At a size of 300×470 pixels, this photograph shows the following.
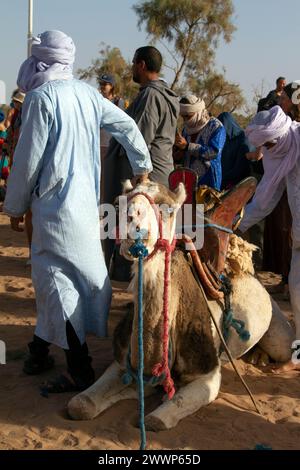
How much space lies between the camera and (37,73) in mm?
4270

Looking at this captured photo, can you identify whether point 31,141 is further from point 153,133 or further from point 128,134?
point 153,133

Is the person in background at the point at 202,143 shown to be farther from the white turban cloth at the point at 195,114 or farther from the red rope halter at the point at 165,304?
the red rope halter at the point at 165,304

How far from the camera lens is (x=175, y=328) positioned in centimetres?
408

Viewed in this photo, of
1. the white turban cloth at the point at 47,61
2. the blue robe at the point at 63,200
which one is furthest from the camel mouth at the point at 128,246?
the white turban cloth at the point at 47,61

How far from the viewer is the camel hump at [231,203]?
467 centimetres

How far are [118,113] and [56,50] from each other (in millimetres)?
577

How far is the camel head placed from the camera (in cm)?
340

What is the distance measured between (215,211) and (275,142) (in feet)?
2.39

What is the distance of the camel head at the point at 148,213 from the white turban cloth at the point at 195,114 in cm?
324

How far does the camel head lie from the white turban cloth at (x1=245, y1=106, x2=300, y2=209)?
4.50ft

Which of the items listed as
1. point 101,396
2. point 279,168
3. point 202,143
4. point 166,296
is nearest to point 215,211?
point 279,168

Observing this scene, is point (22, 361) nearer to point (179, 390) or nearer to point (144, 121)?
point (179, 390)

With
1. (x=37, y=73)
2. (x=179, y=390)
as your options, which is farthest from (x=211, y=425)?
(x=37, y=73)

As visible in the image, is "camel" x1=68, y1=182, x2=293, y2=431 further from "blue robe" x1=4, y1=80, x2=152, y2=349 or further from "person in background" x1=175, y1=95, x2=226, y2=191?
"person in background" x1=175, y1=95, x2=226, y2=191
